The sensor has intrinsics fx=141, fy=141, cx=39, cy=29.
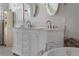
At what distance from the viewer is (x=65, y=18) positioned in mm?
1131

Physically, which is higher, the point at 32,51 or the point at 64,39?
the point at 64,39

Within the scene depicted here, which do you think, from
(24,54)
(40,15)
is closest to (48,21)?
(40,15)

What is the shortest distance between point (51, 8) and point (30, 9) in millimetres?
172

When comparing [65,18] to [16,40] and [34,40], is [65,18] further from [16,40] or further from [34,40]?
[16,40]

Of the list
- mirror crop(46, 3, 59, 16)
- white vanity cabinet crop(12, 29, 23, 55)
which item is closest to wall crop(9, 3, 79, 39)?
mirror crop(46, 3, 59, 16)

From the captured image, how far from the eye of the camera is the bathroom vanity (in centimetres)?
115

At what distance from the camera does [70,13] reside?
1125mm

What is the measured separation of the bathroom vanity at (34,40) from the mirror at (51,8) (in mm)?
147

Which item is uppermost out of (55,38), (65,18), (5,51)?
(65,18)

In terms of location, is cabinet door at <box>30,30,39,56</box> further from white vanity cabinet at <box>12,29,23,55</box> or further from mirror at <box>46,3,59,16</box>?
mirror at <box>46,3,59,16</box>

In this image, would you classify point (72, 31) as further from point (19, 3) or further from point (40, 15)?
point (19, 3)

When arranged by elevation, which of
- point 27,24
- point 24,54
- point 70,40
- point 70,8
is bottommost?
point 24,54

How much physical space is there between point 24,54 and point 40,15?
0.35 metres

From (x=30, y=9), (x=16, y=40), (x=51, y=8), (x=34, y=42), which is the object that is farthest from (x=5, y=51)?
(x=51, y=8)
